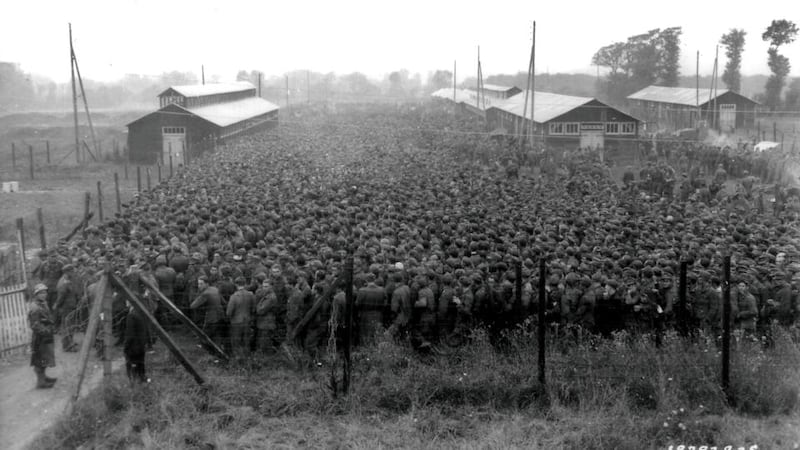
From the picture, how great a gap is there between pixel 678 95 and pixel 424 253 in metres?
39.9

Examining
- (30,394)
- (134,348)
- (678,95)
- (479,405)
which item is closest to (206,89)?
(678,95)

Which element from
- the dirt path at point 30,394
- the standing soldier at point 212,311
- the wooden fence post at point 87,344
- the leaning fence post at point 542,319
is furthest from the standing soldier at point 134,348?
the leaning fence post at point 542,319

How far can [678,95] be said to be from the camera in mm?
48188

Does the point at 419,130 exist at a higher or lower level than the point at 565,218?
higher

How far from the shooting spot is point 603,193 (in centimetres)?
2042

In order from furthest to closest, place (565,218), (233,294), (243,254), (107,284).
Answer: (565,218), (243,254), (233,294), (107,284)

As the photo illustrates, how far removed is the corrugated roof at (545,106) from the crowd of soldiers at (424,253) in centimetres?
1231

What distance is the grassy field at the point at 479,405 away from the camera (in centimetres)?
736

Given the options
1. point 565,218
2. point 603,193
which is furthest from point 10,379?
point 603,193

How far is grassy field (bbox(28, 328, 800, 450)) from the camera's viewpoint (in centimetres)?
736

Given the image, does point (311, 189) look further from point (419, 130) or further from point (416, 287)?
point (419, 130)

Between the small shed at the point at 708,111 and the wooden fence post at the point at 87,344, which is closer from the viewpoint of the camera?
the wooden fence post at the point at 87,344

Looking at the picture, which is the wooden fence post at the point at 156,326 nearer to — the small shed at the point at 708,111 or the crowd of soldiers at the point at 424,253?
the crowd of soldiers at the point at 424,253

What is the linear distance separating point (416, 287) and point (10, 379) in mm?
5524
